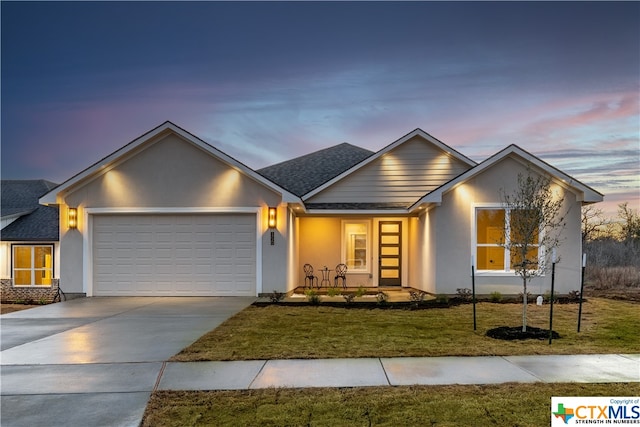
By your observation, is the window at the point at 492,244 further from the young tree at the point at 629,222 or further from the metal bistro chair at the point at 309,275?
the young tree at the point at 629,222

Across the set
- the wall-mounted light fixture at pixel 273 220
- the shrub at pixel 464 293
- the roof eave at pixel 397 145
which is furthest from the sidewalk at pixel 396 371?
the roof eave at pixel 397 145

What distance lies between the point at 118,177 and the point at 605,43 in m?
15.7

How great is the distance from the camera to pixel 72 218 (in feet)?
48.9

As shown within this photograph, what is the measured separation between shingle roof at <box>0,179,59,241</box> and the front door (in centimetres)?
1303

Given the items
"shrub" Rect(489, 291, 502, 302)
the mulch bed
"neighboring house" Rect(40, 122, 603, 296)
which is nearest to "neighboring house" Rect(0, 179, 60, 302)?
"neighboring house" Rect(40, 122, 603, 296)

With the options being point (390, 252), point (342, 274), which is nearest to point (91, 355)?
point (342, 274)

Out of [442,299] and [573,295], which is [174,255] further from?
[573,295]

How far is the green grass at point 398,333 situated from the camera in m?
7.47

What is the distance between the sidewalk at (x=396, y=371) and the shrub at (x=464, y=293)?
6743mm

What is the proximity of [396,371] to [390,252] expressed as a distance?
11953 millimetres

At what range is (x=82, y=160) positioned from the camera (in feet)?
78.4

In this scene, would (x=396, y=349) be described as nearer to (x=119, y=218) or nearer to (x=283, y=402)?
(x=283, y=402)

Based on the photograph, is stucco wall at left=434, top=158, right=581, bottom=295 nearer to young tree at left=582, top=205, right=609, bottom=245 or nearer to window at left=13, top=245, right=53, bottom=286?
young tree at left=582, top=205, right=609, bottom=245

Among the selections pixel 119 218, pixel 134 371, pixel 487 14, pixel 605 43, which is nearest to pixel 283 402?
pixel 134 371
